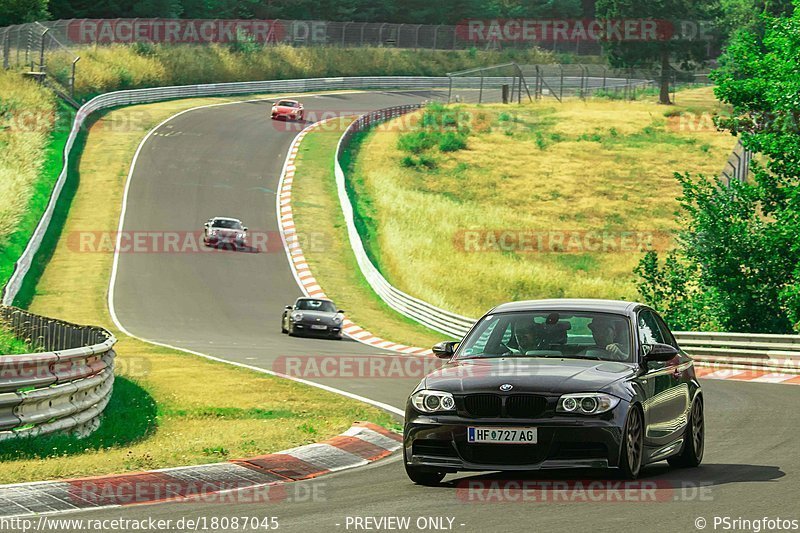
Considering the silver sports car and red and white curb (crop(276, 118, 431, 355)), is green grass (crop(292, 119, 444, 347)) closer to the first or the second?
red and white curb (crop(276, 118, 431, 355))

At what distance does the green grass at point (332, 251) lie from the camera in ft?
116

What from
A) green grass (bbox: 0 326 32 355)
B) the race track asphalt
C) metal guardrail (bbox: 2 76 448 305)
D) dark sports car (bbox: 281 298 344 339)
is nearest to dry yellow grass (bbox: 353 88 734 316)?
the race track asphalt

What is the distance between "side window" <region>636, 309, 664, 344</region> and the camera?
10953mm

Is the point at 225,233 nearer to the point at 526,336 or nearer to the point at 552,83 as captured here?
the point at 526,336

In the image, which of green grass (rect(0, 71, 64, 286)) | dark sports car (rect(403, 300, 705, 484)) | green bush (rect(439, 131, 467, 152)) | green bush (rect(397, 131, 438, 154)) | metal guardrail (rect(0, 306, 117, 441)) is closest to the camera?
dark sports car (rect(403, 300, 705, 484))

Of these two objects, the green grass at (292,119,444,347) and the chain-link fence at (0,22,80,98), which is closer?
the green grass at (292,119,444,347)

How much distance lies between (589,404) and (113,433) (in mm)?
6577

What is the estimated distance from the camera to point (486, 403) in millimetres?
9500

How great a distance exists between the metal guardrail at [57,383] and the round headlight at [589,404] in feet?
17.5

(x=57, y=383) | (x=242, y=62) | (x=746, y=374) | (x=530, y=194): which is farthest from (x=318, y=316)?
(x=242, y=62)

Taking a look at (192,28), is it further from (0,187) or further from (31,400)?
(31,400)

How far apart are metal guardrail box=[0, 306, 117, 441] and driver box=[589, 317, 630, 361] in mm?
5277

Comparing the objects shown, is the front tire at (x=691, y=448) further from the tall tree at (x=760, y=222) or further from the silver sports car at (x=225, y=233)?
the silver sports car at (x=225, y=233)

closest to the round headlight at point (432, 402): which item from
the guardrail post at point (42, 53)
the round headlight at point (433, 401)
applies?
the round headlight at point (433, 401)
